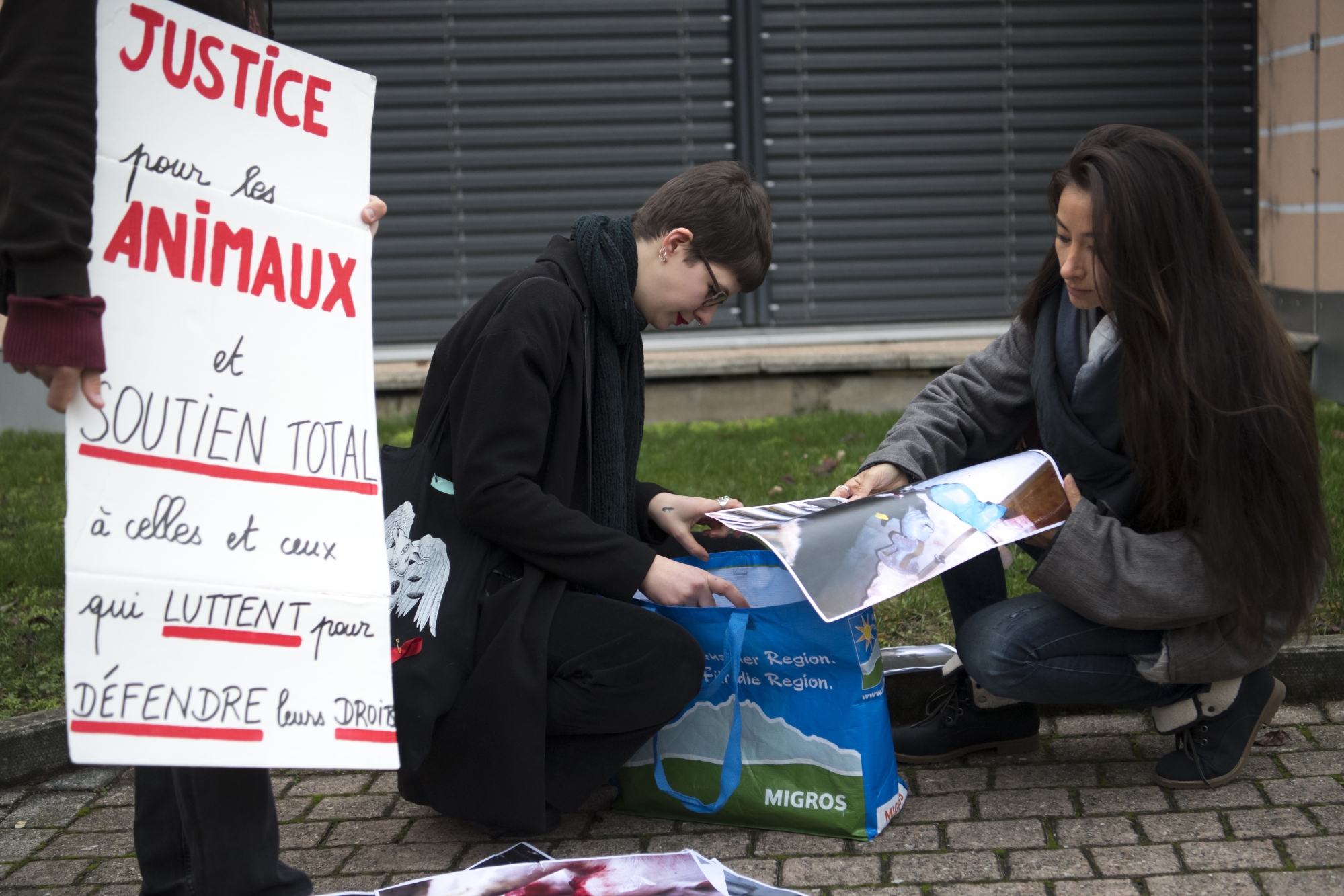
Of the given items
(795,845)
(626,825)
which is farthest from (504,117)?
(795,845)

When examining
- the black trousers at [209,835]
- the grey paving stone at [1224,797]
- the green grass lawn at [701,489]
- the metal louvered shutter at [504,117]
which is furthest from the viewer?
the metal louvered shutter at [504,117]

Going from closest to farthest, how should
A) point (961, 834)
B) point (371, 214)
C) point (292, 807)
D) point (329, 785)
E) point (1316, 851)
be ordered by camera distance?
point (371, 214) → point (1316, 851) → point (961, 834) → point (292, 807) → point (329, 785)

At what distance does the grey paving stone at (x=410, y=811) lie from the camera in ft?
9.59

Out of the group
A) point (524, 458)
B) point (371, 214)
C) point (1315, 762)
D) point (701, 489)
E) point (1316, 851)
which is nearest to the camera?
point (371, 214)

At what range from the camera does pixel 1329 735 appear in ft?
10.0

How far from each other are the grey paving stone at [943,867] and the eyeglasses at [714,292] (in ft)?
4.27

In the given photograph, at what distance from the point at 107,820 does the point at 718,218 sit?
2.09 metres

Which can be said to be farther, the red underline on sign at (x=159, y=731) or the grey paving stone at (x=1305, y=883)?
the grey paving stone at (x=1305, y=883)

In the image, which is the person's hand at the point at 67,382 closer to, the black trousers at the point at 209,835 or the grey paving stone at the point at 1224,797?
the black trousers at the point at 209,835

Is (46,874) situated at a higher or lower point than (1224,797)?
lower

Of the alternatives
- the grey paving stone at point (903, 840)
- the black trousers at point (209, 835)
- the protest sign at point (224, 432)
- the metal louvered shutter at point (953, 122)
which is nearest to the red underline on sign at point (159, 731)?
the protest sign at point (224, 432)

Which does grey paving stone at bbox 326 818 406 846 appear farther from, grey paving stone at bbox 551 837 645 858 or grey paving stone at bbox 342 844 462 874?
grey paving stone at bbox 551 837 645 858

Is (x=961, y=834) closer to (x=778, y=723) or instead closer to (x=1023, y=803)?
(x=1023, y=803)

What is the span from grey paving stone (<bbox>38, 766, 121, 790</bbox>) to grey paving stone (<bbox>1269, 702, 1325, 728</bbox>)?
306 centimetres
